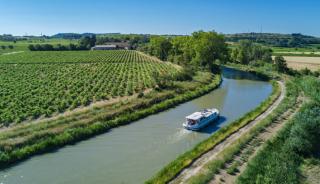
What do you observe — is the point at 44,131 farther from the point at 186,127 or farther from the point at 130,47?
the point at 130,47

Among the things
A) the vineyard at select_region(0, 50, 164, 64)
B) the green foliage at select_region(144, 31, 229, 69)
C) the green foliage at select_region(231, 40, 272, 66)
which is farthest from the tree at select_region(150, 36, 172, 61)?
the green foliage at select_region(231, 40, 272, 66)

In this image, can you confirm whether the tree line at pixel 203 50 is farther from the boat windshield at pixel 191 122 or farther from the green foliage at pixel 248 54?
the boat windshield at pixel 191 122

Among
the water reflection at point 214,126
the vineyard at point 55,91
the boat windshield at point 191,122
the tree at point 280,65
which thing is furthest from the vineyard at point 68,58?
the boat windshield at point 191,122

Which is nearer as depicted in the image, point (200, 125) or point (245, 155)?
point (245, 155)

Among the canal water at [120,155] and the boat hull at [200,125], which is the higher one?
the boat hull at [200,125]

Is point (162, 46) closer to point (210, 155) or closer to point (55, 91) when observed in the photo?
point (55, 91)

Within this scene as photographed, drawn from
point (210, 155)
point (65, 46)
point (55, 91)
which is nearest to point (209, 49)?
point (55, 91)
